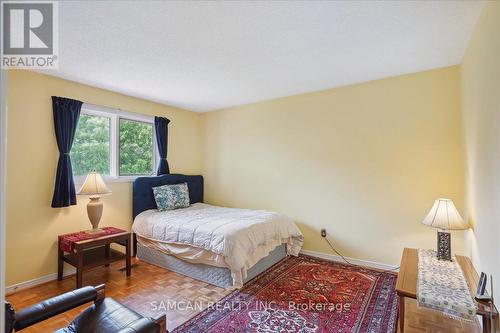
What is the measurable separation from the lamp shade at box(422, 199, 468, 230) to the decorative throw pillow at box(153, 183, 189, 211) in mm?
3158

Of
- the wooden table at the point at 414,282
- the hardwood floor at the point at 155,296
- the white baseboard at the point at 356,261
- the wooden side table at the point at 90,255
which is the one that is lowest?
the hardwood floor at the point at 155,296

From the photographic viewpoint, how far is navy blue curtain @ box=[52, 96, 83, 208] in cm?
290

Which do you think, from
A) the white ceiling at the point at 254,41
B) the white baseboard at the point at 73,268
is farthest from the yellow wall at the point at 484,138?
the white baseboard at the point at 73,268

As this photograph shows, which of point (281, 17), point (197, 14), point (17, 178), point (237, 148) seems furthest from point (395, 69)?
point (17, 178)

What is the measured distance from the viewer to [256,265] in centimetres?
295

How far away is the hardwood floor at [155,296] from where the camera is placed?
6.72ft

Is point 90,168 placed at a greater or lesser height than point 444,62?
lesser

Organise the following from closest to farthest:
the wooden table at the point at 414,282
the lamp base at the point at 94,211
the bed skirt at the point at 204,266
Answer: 1. the wooden table at the point at 414,282
2. the bed skirt at the point at 204,266
3. the lamp base at the point at 94,211

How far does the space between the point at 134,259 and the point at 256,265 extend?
69.3 inches

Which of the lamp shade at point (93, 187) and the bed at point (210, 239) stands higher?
the lamp shade at point (93, 187)

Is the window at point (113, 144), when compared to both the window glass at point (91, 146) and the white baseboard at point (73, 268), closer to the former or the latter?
the window glass at point (91, 146)

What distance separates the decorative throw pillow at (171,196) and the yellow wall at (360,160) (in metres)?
0.87

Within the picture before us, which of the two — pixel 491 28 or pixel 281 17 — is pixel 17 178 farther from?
pixel 491 28

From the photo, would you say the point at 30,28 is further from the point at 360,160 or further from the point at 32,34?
the point at 360,160
